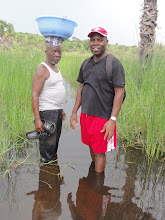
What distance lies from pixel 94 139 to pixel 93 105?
1.18 ft

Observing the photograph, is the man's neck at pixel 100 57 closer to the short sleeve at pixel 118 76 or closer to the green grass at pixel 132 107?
the short sleeve at pixel 118 76

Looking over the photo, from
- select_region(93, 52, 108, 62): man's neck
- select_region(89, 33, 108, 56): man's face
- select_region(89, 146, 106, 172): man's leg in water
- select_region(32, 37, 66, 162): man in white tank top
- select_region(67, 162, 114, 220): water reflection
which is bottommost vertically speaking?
select_region(67, 162, 114, 220): water reflection

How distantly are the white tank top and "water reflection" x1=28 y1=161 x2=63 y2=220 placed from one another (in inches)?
28.3

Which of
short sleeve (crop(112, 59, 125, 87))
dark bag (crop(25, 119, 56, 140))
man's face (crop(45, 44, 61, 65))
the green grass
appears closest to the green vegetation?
the green grass

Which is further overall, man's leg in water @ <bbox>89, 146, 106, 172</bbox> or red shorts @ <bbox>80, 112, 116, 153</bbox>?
man's leg in water @ <bbox>89, 146, 106, 172</bbox>

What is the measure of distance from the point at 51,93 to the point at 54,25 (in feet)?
2.30

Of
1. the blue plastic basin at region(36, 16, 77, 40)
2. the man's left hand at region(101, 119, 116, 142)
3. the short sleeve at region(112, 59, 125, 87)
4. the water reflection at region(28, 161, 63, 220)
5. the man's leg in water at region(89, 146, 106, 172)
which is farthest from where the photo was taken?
the man's leg in water at region(89, 146, 106, 172)

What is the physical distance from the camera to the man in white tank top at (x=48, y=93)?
1.92 metres

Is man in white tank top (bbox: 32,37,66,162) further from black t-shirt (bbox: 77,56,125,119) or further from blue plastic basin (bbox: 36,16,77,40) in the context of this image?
black t-shirt (bbox: 77,56,125,119)

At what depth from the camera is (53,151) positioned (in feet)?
7.23

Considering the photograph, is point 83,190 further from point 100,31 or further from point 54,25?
point 54,25

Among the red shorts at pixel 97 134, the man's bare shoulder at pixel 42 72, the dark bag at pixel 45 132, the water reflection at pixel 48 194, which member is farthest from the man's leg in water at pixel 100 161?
the man's bare shoulder at pixel 42 72

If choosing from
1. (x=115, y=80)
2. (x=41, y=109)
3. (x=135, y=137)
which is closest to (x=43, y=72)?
(x=41, y=109)

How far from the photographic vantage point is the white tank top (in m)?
1.97
